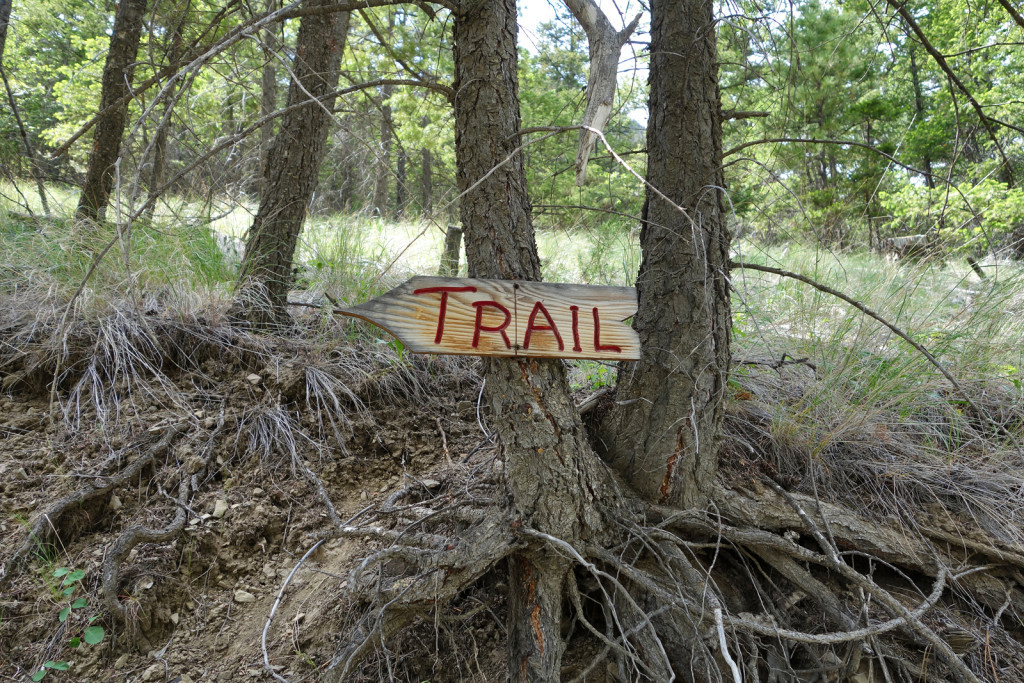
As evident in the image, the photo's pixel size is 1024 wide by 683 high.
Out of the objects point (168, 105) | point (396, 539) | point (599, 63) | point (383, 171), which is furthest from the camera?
point (383, 171)

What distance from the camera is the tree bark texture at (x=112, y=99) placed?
3.62 metres

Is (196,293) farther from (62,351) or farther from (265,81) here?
(265,81)

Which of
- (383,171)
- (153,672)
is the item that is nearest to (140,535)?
(153,672)

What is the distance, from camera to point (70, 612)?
6.25ft

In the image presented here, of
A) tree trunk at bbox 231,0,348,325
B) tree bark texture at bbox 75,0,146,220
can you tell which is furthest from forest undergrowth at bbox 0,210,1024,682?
tree bark texture at bbox 75,0,146,220

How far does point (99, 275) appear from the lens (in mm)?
2783

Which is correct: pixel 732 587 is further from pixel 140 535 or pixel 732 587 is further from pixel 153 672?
pixel 140 535

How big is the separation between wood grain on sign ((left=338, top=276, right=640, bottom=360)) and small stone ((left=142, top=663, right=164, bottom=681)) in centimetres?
136

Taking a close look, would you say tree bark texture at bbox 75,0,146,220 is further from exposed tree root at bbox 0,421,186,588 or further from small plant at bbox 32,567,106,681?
small plant at bbox 32,567,106,681

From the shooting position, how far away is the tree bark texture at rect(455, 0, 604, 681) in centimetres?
156

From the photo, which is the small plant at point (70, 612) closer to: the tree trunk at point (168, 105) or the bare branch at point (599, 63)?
the tree trunk at point (168, 105)

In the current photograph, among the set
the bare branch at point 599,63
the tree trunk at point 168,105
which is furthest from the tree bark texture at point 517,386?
the tree trunk at point 168,105

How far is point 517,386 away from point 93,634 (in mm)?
1568

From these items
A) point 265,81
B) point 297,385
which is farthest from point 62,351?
point 265,81
